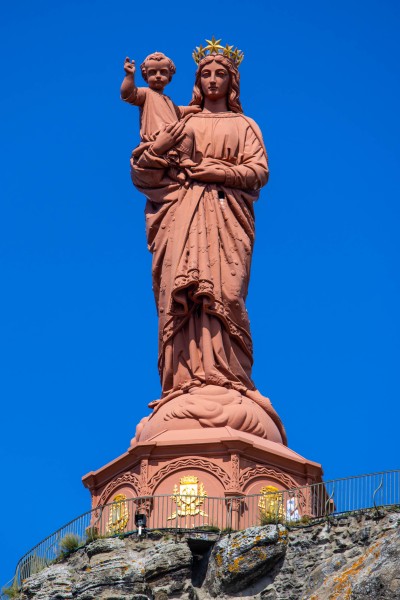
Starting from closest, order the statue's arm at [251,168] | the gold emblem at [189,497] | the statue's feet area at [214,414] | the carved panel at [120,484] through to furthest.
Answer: the gold emblem at [189,497]
the carved panel at [120,484]
the statue's feet area at [214,414]
the statue's arm at [251,168]

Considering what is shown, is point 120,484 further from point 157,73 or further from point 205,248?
point 157,73

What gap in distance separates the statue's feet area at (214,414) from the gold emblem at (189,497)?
143 cm

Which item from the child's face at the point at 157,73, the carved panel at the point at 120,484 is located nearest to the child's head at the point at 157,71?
the child's face at the point at 157,73

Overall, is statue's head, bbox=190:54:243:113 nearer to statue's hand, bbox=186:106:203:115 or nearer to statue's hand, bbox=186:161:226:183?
statue's hand, bbox=186:106:203:115

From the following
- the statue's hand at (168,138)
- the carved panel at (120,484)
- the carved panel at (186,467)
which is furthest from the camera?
the statue's hand at (168,138)

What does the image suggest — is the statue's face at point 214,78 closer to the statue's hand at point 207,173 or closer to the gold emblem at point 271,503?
the statue's hand at point 207,173

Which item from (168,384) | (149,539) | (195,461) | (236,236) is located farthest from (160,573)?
(236,236)

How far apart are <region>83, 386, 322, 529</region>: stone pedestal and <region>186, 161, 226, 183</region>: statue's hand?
494cm

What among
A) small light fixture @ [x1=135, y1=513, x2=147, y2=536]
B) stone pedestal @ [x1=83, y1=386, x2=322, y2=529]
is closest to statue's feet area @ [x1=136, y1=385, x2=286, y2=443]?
stone pedestal @ [x1=83, y1=386, x2=322, y2=529]

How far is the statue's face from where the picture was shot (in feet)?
166

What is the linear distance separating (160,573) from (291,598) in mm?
2634

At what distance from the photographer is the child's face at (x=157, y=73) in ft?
166

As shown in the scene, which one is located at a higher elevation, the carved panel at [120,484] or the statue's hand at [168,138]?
the statue's hand at [168,138]

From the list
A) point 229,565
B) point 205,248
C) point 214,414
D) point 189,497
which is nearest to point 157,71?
point 205,248
